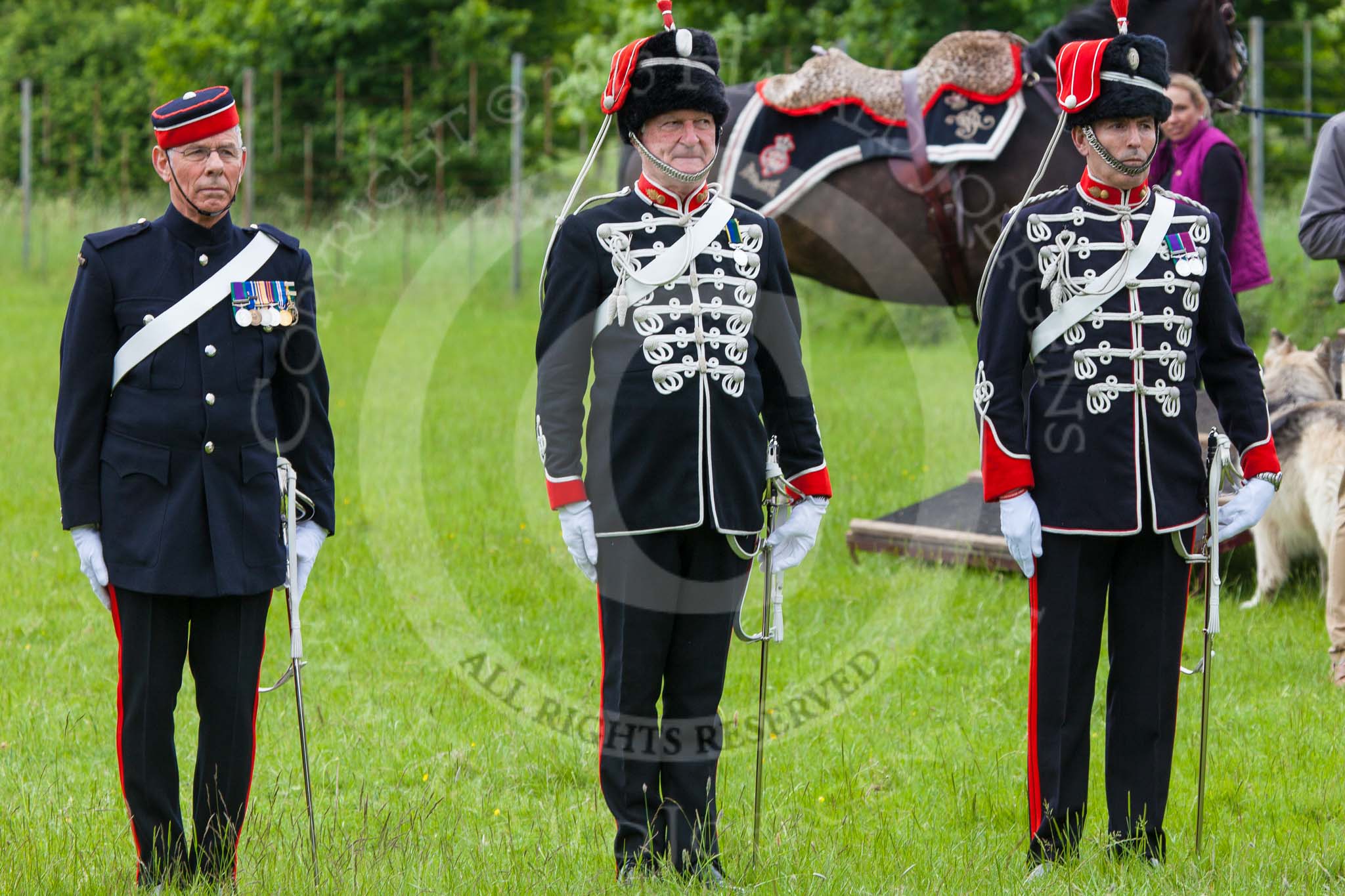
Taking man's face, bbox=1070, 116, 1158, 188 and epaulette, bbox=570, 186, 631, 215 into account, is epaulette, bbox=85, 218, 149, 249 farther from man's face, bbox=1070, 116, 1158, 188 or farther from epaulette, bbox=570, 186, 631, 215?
man's face, bbox=1070, 116, 1158, 188

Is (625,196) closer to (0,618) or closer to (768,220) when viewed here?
(768,220)

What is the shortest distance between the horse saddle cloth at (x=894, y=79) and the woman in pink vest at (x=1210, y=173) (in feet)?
3.91

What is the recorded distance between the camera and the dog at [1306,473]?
532 cm

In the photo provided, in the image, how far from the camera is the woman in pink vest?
5414 mm

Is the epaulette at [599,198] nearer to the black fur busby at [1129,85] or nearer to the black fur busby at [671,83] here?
the black fur busby at [671,83]

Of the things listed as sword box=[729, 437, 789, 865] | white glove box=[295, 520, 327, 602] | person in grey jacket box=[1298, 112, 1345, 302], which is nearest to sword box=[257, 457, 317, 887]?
white glove box=[295, 520, 327, 602]

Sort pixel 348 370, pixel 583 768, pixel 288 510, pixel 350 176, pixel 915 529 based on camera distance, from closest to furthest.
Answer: pixel 288 510, pixel 583 768, pixel 915 529, pixel 348 370, pixel 350 176

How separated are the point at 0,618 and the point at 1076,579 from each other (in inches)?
172

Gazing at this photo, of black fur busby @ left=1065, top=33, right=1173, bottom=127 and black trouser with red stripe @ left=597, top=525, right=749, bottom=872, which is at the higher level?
black fur busby @ left=1065, top=33, right=1173, bottom=127

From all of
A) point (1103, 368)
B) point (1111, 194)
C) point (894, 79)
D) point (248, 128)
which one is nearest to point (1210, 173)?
point (894, 79)

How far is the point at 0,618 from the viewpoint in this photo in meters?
5.98

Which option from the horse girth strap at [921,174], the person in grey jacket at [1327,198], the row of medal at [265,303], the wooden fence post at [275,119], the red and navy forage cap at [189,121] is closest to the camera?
the red and navy forage cap at [189,121]

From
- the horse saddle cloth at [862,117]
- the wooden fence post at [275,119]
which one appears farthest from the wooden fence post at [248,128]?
the horse saddle cloth at [862,117]

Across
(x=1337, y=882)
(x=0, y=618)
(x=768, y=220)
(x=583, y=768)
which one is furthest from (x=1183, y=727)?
(x=0, y=618)
